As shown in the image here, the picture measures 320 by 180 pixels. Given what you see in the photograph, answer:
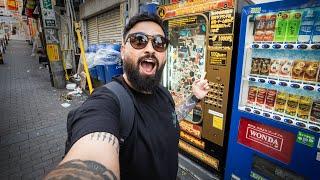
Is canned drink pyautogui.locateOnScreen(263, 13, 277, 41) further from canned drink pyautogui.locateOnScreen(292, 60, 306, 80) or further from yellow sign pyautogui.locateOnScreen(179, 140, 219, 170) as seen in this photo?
yellow sign pyautogui.locateOnScreen(179, 140, 219, 170)

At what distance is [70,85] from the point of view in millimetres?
9734

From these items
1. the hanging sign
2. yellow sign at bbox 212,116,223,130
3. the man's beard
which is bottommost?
yellow sign at bbox 212,116,223,130

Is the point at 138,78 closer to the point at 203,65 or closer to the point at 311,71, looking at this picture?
the point at 311,71

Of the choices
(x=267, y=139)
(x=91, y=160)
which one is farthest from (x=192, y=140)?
(x=91, y=160)

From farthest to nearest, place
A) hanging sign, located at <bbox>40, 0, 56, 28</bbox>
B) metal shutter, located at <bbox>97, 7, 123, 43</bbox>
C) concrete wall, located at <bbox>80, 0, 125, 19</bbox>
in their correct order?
hanging sign, located at <bbox>40, 0, 56, 28</bbox>
metal shutter, located at <bbox>97, 7, 123, 43</bbox>
concrete wall, located at <bbox>80, 0, 125, 19</bbox>

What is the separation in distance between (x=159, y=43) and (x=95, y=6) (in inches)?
325

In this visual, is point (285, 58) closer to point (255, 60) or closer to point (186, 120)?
point (255, 60)

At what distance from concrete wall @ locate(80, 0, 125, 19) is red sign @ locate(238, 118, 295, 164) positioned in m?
5.43

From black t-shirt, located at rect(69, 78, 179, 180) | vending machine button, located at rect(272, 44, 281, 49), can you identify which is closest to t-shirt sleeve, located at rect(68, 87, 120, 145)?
black t-shirt, located at rect(69, 78, 179, 180)

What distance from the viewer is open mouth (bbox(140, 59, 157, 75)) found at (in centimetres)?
163

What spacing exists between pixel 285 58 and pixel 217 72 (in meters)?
0.87

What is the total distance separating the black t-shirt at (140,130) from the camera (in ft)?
3.64

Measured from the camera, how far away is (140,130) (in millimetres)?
1358

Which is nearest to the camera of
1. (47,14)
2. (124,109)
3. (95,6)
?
(124,109)
